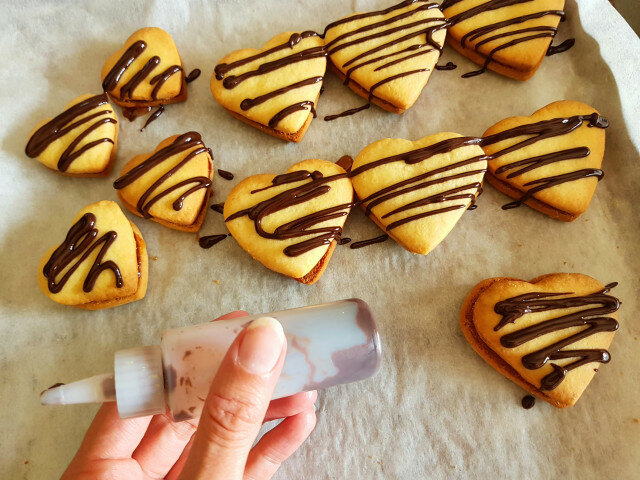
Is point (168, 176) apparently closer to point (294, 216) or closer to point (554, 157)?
point (294, 216)

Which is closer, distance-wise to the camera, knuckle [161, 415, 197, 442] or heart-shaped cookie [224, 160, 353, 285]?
knuckle [161, 415, 197, 442]

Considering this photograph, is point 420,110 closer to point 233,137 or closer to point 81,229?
point 233,137

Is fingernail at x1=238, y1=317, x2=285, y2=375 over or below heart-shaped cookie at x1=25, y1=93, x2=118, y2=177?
below

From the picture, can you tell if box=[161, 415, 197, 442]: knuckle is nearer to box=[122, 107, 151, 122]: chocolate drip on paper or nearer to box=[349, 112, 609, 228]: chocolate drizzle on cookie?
box=[349, 112, 609, 228]: chocolate drizzle on cookie

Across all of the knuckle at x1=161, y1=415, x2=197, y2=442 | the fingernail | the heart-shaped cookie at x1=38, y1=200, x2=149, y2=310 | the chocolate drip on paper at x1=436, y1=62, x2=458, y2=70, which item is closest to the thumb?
the fingernail

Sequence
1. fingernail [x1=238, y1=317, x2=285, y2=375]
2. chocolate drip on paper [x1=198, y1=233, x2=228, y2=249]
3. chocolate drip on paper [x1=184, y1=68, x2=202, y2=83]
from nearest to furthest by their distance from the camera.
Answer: fingernail [x1=238, y1=317, x2=285, y2=375] < chocolate drip on paper [x1=198, y1=233, x2=228, y2=249] < chocolate drip on paper [x1=184, y1=68, x2=202, y2=83]

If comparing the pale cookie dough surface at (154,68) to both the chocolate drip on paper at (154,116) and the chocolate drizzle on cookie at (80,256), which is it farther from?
the chocolate drizzle on cookie at (80,256)

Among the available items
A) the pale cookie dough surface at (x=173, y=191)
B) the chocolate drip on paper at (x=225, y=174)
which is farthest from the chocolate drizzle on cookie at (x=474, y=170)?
the pale cookie dough surface at (x=173, y=191)

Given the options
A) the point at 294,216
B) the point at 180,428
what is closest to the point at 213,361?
the point at 180,428
